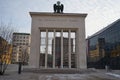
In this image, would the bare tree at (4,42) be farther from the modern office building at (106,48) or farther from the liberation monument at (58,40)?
the modern office building at (106,48)

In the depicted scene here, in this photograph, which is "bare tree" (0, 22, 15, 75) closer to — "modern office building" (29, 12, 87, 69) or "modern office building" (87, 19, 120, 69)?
"modern office building" (29, 12, 87, 69)

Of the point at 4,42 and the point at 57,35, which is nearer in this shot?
the point at 4,42

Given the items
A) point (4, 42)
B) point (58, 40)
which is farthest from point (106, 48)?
point (4, 42)

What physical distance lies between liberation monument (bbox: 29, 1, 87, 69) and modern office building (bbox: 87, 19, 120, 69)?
1158 centimetres

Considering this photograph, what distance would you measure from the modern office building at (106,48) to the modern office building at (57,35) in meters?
11.6

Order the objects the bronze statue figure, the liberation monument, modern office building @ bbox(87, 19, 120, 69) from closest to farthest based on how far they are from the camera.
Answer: the liberation monument
the bronze statue figure
modern office building @ bbox(87, 19, 120, 69)

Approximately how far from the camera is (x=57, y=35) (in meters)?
34.3

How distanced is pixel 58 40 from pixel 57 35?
43.5 inches

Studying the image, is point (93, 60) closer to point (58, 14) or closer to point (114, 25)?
point (114, 25)

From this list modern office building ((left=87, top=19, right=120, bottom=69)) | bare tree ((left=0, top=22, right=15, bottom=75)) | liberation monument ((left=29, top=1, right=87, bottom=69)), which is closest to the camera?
bare tree ((left=0, top=22, right=15, bottom=75))

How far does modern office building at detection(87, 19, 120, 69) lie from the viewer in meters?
40.9

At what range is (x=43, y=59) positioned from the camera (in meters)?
32.9

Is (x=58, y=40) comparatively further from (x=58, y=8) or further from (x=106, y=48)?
(x=106, y=48)

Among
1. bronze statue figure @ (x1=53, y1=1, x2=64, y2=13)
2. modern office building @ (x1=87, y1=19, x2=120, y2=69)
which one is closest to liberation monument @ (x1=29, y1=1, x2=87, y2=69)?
bronze statue figure @ (x1=53, y1=1, x2=64, y2=13)
